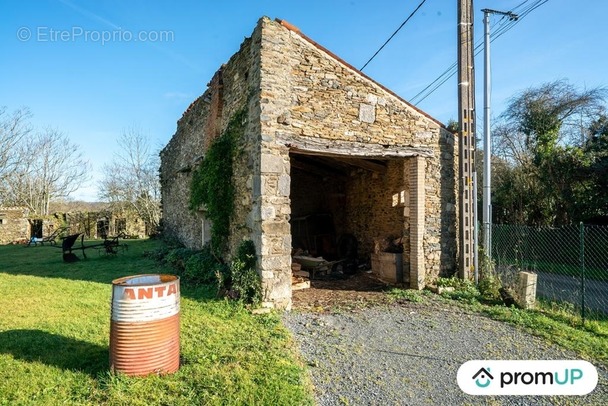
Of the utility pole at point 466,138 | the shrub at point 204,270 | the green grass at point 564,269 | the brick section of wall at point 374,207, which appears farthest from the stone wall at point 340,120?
the green grass at point 564,269

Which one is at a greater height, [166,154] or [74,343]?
[166,154]

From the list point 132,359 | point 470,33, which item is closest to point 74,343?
point 132,359

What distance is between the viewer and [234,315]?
5.57 meters

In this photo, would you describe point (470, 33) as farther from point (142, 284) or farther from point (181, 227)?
point (181, 227)

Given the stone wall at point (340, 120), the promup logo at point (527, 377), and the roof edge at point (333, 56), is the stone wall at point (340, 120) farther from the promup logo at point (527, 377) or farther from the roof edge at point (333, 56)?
the promup logo at point (527, 377)

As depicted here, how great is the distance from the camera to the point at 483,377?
150 inches

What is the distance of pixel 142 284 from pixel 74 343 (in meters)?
Result: 1.89

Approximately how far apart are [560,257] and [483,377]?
405 inches

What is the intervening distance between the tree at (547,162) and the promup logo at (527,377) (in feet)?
32.8

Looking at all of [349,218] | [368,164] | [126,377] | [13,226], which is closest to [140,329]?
[126,377]

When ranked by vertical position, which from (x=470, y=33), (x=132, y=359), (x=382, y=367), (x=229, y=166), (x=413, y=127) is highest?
(x=470, y=33)

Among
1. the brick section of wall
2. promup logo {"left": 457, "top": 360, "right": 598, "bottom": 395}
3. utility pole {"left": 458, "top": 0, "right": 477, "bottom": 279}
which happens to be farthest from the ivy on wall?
promup logo {"left": 457, "top": 360, "right": 598, "bottom": 395}

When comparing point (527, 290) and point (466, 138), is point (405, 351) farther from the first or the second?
point (466, 138)

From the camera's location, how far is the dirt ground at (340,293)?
21.9 feet
